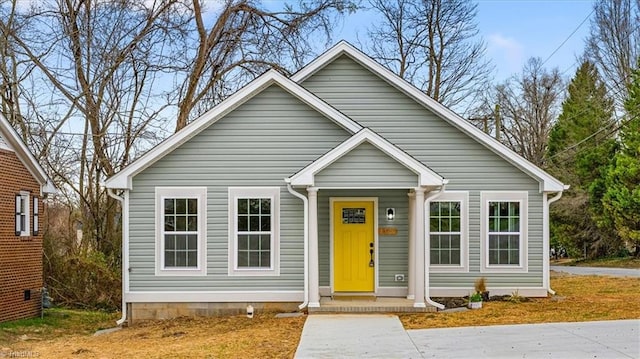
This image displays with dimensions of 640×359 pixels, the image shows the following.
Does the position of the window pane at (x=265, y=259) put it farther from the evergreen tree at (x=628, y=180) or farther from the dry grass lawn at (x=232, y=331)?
the evergreen tree at (x=628, y=180)

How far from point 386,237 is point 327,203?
152cm

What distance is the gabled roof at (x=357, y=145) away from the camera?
490 inches

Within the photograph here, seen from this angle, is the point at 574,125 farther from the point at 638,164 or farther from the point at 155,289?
the point at 155,289

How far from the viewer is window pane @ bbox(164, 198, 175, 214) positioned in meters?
13.5

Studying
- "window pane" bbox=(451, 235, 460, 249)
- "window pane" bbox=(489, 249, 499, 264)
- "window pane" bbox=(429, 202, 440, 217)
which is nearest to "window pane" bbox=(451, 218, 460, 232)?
"window pane" bbox=(451, 235, 460, 249)

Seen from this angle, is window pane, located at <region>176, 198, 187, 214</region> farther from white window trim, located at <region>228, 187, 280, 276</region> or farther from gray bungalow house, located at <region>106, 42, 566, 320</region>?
white window trim, located at <region>228, 187, 280, 276</region>

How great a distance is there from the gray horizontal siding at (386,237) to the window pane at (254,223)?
1596 mm

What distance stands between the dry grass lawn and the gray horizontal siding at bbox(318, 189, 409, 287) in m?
2.04

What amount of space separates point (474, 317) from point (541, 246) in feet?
10.8

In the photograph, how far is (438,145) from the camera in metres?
14.7

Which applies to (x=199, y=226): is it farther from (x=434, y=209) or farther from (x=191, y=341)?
(x=434, y=209)

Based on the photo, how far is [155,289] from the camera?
13406 mm

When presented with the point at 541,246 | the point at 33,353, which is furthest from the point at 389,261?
the point at 33,353

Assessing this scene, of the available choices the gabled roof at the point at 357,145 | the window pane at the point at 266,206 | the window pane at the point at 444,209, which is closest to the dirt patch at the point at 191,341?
the window pane at the point at 266,206
